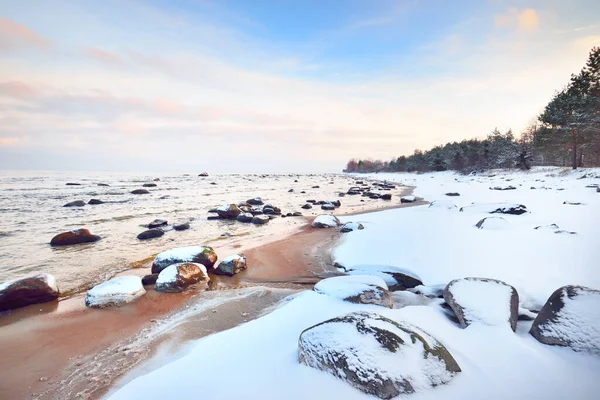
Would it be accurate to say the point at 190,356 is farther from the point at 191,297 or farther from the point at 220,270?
the point at 220,270

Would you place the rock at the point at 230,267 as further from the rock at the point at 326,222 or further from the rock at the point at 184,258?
the rock at the point at 326,222

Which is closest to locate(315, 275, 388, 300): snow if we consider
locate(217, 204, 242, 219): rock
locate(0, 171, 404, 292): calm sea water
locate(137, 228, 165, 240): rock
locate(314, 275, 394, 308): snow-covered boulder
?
locate(314, 275, 394, 308): snow-covered boulder

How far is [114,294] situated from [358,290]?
4.74 m

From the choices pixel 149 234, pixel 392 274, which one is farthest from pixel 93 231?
pixel 392 274

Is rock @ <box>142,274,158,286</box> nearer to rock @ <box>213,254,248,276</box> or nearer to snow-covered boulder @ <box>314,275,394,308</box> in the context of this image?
rock @ <box>213,254,248,276</box>

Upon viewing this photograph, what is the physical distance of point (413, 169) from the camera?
77000mm

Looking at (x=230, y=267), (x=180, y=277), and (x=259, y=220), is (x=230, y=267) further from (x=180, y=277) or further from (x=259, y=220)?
(x=259, y=220)

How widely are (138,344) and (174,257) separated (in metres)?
3.07

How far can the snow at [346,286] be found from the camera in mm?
4172

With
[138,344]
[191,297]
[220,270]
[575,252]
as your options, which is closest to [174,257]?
[220,270]

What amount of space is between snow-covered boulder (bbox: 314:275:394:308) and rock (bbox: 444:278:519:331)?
936 millimetres

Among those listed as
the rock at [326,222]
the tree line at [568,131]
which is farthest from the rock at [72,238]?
the tree line at [568,131]

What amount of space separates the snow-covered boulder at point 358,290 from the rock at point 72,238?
948 centimetres

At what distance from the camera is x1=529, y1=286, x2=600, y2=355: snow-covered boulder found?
2.81 metres
